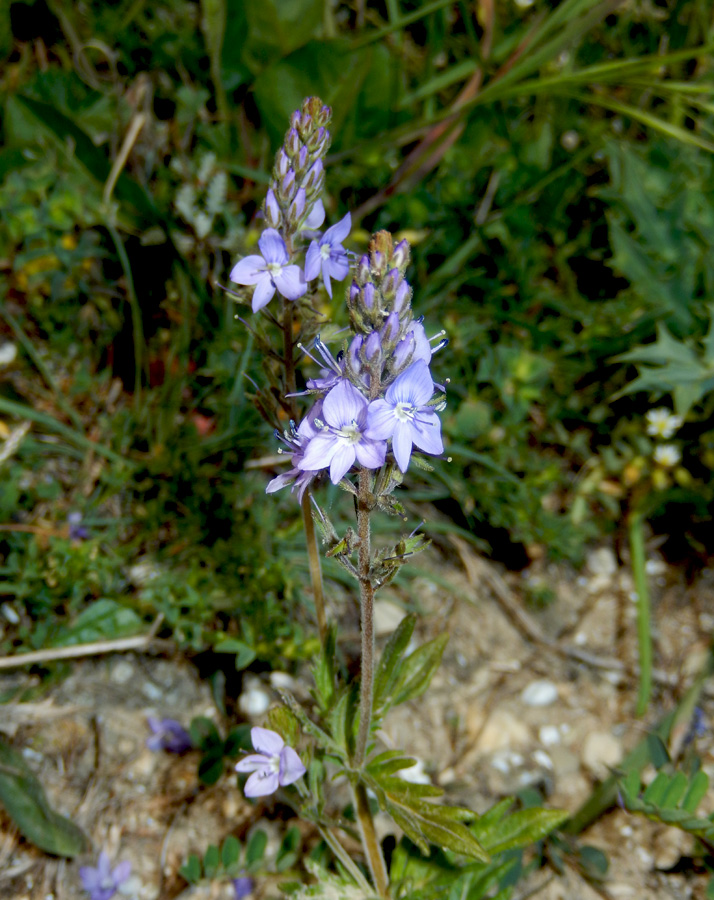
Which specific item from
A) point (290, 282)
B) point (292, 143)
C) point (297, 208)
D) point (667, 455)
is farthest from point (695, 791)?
point (292, 143)

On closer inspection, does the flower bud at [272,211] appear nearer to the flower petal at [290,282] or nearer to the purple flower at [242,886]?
the flower petal at [290,282]

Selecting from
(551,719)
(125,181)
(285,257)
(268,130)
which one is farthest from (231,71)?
(551,719)

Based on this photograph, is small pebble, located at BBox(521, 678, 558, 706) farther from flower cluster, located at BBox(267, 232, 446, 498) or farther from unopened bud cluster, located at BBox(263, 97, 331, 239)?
unopened bud cluster, located at BBox(263, 97, 331, 239)

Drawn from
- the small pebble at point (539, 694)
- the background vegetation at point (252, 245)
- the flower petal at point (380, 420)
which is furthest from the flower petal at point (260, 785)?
the small pebble at point (539, 694)

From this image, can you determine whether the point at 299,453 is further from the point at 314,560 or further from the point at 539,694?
the point at 539,694

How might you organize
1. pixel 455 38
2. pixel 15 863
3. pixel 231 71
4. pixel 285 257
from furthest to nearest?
pixel 455 38
pixel 231 71
pixel 15 863
pixel 285 257

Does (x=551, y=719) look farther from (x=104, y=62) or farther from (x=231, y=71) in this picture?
(x=104, y=62)
